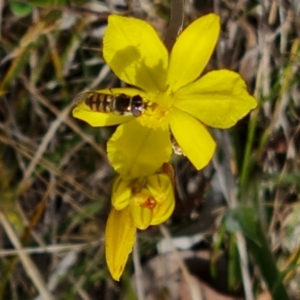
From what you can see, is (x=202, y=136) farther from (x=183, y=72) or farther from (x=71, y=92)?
(x=71, y=92)

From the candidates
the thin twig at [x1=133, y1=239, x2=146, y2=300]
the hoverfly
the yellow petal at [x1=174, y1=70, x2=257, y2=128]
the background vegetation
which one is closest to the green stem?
the background vegetation

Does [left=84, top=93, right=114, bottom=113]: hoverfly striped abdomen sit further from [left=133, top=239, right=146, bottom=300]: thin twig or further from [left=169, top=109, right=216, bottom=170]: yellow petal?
[left=133, top=239, right=146, bottom=300]: thin twig

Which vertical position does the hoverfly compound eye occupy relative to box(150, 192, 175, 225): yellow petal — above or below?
above

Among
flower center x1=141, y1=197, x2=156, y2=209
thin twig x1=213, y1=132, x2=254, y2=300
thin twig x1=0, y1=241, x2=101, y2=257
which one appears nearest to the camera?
flower center x1=141, y1=197, x2=156, y2=209

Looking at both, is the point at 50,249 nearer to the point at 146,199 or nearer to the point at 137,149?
the point at 137,149

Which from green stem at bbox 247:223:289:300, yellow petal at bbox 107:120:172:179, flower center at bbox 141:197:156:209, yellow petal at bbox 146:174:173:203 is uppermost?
yellow petal at bbox 146:174:173:203

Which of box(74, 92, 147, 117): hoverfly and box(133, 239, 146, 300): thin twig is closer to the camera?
box(74, 92, 147, 117): hoverfly

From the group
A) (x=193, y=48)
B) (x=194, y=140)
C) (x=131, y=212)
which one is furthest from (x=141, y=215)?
(x=193, y=48)

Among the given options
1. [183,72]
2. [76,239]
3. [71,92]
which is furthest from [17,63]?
[183,72]
